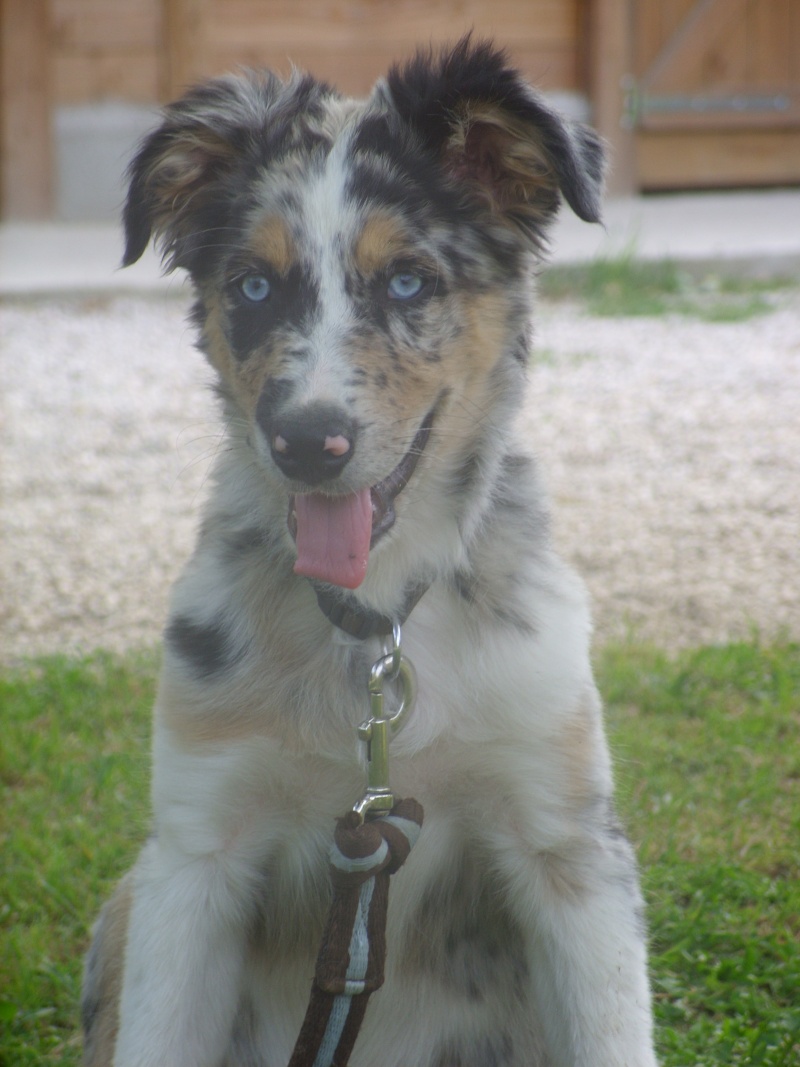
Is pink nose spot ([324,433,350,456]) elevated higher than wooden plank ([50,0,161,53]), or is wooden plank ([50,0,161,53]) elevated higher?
wooden plank ([50,0,161,53])

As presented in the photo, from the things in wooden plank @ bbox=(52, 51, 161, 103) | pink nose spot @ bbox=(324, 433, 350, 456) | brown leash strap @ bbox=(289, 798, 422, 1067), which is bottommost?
brown leash strap @ bbox=(289, 798, 422, 1067)

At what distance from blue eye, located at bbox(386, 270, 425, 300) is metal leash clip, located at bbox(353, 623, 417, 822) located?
0.67 meters

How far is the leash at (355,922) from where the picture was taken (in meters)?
2.20

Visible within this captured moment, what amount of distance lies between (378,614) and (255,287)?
0.68m

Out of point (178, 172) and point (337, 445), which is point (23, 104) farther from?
point (337, 445)

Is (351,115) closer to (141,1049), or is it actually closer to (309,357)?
(309,357)

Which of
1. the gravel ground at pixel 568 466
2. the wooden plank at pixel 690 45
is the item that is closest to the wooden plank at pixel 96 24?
the gravel ground at pixel 568 466

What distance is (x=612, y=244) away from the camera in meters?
9.66

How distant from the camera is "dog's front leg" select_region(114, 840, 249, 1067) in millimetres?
2391

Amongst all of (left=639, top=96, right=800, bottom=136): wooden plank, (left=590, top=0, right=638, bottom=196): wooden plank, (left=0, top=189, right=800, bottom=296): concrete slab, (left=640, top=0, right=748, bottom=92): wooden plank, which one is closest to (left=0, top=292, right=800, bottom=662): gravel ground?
(left=0, top=189, right=800, bottom=296): concrete slab

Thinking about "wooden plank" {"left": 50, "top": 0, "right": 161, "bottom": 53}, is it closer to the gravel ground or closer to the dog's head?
the gravel ground

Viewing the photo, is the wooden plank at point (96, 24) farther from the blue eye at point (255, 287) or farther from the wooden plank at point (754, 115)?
the blue eye at point (255, 287)

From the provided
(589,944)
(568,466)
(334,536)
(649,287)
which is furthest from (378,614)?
(649,287)

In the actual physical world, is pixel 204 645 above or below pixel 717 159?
below
